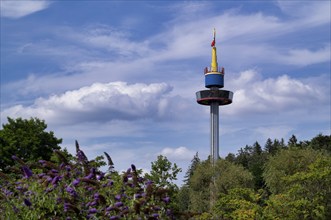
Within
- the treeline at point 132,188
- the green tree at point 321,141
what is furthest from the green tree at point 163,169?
the green tree at point 321,141

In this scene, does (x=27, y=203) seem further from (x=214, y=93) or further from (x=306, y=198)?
(x=214, y=93)

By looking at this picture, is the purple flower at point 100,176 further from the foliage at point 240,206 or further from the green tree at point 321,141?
the green tree at point 321,141

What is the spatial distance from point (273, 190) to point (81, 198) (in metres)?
33.8

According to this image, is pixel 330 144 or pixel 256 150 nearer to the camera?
pixel 330 144

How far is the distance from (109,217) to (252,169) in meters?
80.5

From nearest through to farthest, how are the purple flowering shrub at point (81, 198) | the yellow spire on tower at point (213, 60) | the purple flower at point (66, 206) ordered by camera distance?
the purple flower at point (66, 206) → the purple flowering shrub at point (81, 198) → the yellow spire on tower at point (213, 60)

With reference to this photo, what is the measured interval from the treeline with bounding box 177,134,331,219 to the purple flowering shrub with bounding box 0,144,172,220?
2.53 ft

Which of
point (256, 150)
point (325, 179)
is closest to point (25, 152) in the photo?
point (325, 179)

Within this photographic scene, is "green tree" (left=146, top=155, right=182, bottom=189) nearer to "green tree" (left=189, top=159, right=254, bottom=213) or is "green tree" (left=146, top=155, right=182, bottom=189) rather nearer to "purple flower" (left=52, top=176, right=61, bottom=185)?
"purple flower" (left=52, top=176, right=61, bottom=185)

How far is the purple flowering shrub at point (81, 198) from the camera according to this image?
23.9 ft

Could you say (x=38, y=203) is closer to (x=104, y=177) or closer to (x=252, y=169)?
(x=104, y=177)

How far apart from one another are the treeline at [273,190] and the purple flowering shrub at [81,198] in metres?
0.77

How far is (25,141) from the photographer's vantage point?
4775cm

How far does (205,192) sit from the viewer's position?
1941 inches
